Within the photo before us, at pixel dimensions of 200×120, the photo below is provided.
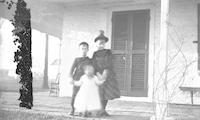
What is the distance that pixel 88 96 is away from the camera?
5625 millimetres

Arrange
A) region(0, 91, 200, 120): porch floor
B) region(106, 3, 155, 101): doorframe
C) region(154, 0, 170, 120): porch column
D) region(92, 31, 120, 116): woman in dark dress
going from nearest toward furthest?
region(154, 0, 170, 120): porch column
region(0, 91, 200, 120): porch floor
region(92, 31, 120, 116): woman in dark dress
region(106, 3, 155, 101): doorframe

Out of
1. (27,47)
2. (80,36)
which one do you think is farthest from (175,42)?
(27,47)

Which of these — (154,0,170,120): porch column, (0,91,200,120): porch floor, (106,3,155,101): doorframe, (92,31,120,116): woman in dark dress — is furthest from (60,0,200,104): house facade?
(154,0,170,120): porch column

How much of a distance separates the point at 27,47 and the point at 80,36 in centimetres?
208

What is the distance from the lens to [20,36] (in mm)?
6461

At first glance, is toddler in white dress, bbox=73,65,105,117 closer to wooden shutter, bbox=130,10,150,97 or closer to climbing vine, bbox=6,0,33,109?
climbing vine, bbox=6,0,33,109

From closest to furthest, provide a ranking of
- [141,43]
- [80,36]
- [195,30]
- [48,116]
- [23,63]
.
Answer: [48,116] → [23,63] → [195,30] → [141,43] → [80,36]

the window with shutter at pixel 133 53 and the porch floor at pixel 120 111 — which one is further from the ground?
the window with shutter at pixel 133 53

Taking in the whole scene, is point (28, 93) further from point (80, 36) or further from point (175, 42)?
point (175, 42)

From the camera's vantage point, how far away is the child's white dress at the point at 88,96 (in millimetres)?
5558

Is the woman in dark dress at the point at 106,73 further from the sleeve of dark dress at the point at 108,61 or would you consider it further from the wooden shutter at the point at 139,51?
the wooden shutter at the point at 139,51

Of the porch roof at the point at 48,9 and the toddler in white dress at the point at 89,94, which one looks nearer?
the toddler in white dress at the point at 89,94

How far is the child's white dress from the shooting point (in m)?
5.56

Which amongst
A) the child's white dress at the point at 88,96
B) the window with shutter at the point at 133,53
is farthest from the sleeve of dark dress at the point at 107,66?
the window with shutter at the point at 133,53
